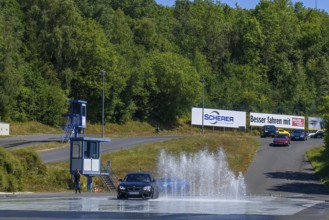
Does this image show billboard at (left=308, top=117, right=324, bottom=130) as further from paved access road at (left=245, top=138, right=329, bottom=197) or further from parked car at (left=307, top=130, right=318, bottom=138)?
paved access road at (left=245, top=138, right=329, bottom=197)

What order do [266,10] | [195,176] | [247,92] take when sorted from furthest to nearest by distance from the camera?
[266,10] → [247,92] → [195,176]

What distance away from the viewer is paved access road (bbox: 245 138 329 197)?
55.1 m

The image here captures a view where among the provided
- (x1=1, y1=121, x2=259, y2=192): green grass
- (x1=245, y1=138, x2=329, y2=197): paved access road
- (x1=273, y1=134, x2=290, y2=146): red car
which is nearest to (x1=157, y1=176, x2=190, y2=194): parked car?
(x1=245, y1=138, x2=329, y2=197): paved access road

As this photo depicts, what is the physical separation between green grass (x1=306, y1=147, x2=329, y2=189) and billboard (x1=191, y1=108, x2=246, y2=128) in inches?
893

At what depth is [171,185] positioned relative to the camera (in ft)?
161

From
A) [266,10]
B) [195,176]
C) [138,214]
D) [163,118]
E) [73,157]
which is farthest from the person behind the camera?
[266,10]

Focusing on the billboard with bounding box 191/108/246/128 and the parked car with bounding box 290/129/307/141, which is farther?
the billboard with bounding box 191/108/246/128

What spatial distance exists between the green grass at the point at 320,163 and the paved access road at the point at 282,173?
479 mm

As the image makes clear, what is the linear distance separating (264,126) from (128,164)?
3683 cm

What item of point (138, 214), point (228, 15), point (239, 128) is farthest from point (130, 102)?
point (138, 214)

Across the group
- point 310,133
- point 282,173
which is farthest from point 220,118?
point 282,173

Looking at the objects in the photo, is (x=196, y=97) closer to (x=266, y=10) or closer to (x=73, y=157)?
(x=266, y=10)

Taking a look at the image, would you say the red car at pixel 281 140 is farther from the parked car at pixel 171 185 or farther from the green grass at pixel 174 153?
the parked car at pixel 171 185

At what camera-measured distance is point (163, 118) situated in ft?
350
